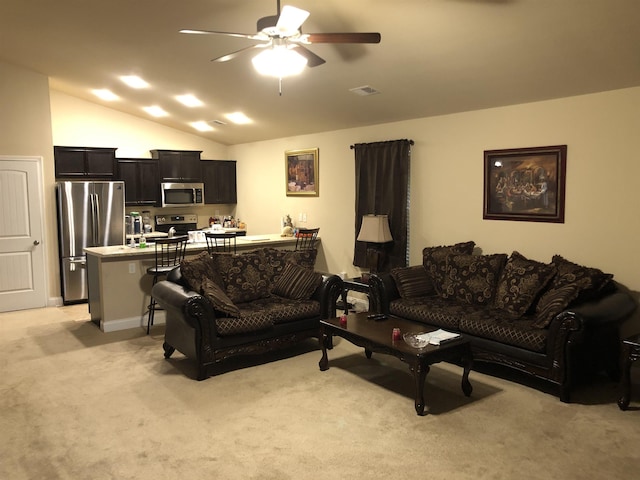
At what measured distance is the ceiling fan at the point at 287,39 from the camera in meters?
2.87

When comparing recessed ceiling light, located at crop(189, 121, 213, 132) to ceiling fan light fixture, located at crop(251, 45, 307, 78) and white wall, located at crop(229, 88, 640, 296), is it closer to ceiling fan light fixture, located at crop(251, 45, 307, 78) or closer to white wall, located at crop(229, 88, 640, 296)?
white wall, located at crop(229, 88, 640, 296)

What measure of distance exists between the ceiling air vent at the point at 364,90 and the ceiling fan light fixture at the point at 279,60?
190 centimetres

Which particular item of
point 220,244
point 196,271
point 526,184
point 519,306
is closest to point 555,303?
point 519,306

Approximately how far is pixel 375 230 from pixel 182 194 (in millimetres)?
4250

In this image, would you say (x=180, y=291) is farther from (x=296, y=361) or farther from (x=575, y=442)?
(x=575, y=442)

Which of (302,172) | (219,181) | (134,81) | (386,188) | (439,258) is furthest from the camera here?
(219,181)

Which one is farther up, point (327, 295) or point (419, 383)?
point (327, 295)

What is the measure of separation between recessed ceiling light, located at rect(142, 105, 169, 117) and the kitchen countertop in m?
2.54

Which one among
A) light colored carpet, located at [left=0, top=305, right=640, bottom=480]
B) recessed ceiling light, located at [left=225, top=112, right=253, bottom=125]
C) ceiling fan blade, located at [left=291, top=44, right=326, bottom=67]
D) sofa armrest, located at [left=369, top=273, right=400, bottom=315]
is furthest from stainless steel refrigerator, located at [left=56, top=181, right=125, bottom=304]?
ceiling fan blade, located at [left=291, top=44, right=326, bottom=67]

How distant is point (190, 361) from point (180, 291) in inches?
29.7

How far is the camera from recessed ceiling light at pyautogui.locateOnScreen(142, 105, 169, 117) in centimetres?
751

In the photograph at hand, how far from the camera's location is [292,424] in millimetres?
3236

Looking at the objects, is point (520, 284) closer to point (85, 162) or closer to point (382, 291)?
point (382, 291)

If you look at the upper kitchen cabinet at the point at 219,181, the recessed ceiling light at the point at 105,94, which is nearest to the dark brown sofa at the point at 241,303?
the recessed ceiling light at the point at 105,94
